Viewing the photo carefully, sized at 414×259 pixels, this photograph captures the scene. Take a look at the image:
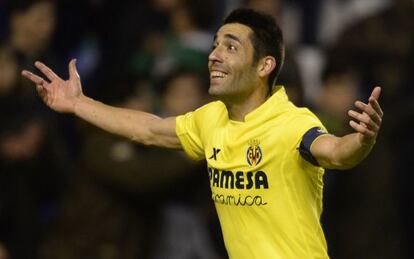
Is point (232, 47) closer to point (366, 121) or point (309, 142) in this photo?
point (309, 142)

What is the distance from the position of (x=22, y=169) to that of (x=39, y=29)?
1116 mm

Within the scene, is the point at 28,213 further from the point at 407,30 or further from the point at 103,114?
the point at 407,30

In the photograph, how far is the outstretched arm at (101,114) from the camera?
770 cm

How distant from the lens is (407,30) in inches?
448

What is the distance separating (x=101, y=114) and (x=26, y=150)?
216 cm

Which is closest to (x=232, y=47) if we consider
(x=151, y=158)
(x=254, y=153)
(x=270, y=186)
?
(x=254, y=153)

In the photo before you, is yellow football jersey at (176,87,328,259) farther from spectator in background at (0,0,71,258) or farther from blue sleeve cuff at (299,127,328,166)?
spectator in background at (0,0,71,258)

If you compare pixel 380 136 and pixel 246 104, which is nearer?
pixel 246 104

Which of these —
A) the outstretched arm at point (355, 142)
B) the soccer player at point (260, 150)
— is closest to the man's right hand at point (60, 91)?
the soccer player at point (260, 150)

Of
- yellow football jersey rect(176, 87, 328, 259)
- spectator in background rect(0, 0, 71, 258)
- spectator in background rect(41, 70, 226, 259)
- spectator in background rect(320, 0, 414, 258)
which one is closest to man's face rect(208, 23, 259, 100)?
yellow football jersey rect(176, 87, 328, 259)

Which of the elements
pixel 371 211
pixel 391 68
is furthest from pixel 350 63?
pixel 371 211

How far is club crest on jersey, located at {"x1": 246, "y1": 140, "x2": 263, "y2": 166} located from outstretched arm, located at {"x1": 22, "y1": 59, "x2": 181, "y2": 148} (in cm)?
71

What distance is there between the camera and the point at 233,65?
721 centimetres

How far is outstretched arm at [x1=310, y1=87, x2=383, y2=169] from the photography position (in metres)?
6.39
